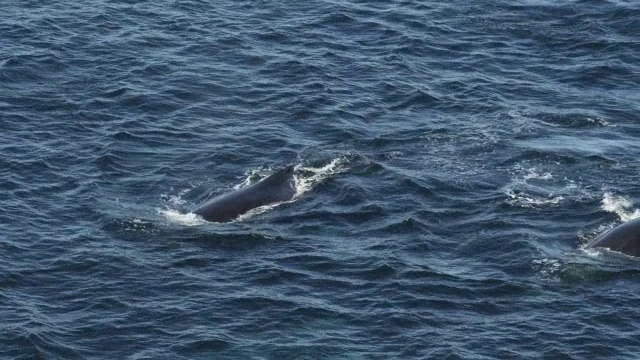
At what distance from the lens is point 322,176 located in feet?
219

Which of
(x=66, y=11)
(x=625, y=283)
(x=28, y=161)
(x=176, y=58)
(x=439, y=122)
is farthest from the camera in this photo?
(x=66, y=11)

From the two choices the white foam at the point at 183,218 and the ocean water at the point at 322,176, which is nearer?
the ocean water at the point at 322,176

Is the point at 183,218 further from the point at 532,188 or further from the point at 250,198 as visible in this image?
the point at 532,188

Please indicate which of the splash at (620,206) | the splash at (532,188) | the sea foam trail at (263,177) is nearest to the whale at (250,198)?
the sea foam trail at (263,177)

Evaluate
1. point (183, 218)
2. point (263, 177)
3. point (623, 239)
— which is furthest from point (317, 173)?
point (623, 239)

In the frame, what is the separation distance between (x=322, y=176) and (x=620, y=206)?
14.2 metres

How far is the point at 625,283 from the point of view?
55906 millimetres

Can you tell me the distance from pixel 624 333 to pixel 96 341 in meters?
20.0

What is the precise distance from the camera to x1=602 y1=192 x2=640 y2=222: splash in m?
61.6

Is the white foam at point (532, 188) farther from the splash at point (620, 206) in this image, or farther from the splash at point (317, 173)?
the splash at point (317, 173)

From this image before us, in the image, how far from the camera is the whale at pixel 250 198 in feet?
203

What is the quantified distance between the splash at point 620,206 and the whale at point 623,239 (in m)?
2.72

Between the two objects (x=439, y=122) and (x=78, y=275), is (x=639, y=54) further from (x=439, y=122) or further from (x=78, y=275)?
(x=78, y=275)

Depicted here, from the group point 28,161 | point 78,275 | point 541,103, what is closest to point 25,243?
point 78,275
